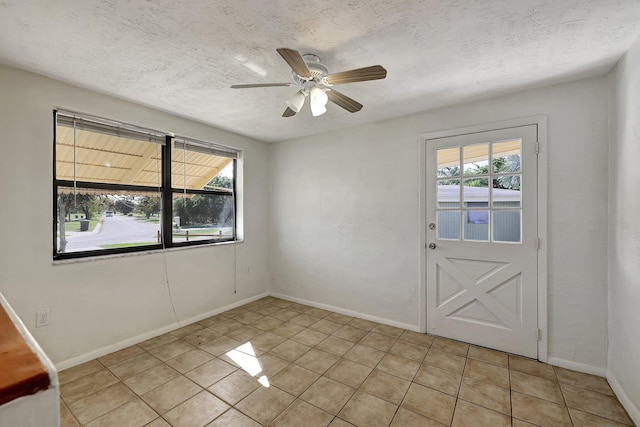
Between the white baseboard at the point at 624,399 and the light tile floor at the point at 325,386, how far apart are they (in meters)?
A: 0.04

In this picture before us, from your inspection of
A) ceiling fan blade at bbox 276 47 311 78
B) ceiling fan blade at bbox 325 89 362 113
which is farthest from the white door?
ceiling fan blade at bbox 276 47 311 78

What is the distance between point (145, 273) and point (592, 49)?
4.17m

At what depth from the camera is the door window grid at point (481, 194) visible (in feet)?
8.37

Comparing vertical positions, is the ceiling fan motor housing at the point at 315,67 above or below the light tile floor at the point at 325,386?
above

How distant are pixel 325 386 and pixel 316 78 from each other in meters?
2.28

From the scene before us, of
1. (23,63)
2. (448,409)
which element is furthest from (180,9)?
(448,409)

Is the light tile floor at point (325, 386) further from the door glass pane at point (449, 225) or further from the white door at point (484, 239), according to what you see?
the door glass pane at point (449, 225)

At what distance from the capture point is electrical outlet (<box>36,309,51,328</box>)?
2209 millimetres

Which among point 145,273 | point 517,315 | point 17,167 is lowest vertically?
point 517,315

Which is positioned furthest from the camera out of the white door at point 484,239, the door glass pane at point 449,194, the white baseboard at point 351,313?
the white baseboard at point 351,313

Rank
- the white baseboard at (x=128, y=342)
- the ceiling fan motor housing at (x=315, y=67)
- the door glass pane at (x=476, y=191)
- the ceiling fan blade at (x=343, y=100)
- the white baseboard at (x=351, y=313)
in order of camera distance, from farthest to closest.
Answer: the white baseboard at (x=351, y=313) → the door glass pane at (x=476, y=191) → the white baseboard at (x=128, y=342) → the ceiling fan blade at (x=343, y=100) → the ceiling fan motor housing at (x=315, y=67)

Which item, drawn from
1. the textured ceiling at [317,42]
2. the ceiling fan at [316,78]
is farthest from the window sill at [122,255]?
the ceiling fan at [316,78]

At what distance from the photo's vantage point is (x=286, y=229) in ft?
13.6

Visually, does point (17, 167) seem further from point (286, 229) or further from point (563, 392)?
point (563, 392)
